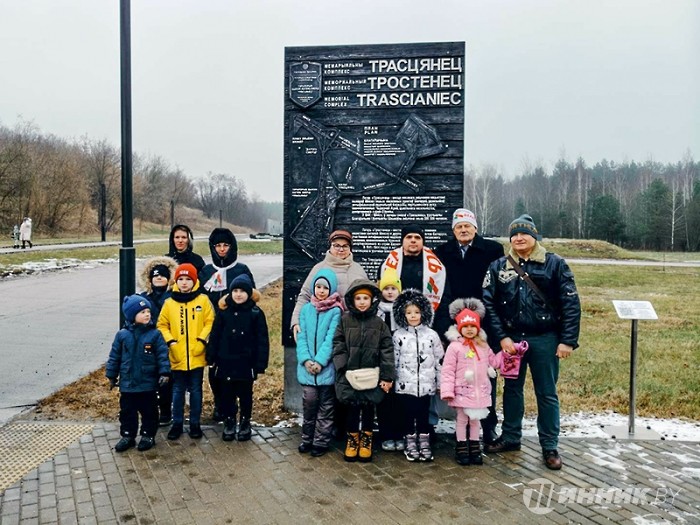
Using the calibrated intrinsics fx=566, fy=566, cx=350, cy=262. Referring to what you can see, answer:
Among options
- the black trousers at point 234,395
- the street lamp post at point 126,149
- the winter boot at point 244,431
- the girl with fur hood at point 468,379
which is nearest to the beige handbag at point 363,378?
the girl with fur hood at point 468,379

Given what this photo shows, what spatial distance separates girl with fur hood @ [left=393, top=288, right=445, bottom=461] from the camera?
4758 millimetres

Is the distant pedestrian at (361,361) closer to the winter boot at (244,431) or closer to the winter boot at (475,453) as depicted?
the winter boot at (475,453)

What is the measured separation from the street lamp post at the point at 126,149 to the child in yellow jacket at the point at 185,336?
1156 millimetres

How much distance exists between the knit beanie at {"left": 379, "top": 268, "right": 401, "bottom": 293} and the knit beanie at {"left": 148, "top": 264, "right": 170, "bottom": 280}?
2175 mm

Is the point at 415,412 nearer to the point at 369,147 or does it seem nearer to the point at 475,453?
the point at 475,453

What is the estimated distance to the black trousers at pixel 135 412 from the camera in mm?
4918

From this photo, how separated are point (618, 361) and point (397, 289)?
217 inches

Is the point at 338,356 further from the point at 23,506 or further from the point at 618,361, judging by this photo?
the point at 618,361

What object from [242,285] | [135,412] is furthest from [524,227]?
[135,412]

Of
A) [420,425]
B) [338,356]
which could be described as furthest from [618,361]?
[338,356]

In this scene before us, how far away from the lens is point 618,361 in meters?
8.83

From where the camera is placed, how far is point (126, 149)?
241 inches

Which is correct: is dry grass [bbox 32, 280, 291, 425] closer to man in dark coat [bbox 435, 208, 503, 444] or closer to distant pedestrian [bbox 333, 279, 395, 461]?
distant pedestrian [bbox 333, 279, 395, 461]

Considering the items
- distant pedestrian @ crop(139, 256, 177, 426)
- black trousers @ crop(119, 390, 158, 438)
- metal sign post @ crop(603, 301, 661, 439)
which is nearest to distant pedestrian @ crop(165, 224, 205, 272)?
distant pedestrian @ crop(139, 256, 177, 426)
